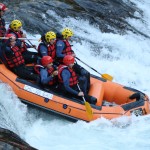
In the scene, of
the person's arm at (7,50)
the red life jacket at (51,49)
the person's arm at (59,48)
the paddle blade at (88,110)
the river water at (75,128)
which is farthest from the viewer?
the person's arm at (59,48)

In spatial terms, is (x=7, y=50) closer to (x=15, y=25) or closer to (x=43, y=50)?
(x=43, y=50)

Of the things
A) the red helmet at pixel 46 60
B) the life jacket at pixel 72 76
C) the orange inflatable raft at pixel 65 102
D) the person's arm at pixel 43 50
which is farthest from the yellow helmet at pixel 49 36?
the orange inflatable raft at pixel 65 102

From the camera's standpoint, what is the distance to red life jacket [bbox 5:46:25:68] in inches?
344

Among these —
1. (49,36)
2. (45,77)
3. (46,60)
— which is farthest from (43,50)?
(45,77)

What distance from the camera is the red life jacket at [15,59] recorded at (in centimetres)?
875

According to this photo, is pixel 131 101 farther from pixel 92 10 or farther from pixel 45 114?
pixel 92 10

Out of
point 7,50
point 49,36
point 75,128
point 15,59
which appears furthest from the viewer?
point 49,36

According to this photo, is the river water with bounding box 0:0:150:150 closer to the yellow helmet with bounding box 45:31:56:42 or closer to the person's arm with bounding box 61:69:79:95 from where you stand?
the person's arm with bounding box 61:69:79:95

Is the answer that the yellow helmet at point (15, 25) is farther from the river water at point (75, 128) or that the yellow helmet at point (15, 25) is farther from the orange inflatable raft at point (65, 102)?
the river water at point (75, 128)

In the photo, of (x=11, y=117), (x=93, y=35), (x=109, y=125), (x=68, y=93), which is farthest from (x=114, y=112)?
(x=93, y=35)

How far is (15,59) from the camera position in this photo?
878 centimetres

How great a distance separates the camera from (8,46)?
8.69 meters

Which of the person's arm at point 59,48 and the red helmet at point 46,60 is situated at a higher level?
the red helmet at point 46,60

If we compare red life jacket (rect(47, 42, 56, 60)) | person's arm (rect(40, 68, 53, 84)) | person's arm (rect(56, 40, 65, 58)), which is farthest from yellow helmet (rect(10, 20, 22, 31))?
person's arm (rect(40, 68, 53, 84))
